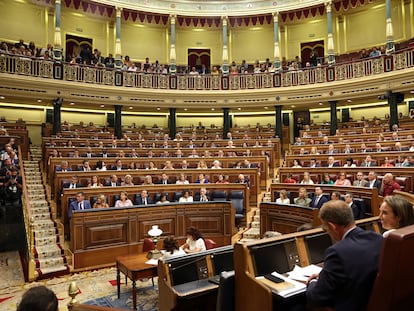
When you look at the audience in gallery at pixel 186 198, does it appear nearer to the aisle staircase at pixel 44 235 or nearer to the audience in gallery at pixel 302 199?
the audience in gallery at pixel 302 199

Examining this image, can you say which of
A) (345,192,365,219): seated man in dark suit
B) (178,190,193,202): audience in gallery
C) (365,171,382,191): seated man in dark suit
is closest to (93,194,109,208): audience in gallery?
(178,190,193,202): audience in gallery

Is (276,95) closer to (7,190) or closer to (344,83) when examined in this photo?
(344,83)

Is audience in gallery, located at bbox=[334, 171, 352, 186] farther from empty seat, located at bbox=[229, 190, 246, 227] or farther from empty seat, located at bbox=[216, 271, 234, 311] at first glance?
empty seat, located at bbox=[216, 271, 234, 311]

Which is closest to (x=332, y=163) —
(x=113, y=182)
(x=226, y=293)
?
(x=113, y=182)

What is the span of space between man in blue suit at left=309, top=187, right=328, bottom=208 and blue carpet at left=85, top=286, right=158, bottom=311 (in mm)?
3130

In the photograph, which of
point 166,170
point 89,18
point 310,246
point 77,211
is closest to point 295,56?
point 89,18

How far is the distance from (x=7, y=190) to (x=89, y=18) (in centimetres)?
1077

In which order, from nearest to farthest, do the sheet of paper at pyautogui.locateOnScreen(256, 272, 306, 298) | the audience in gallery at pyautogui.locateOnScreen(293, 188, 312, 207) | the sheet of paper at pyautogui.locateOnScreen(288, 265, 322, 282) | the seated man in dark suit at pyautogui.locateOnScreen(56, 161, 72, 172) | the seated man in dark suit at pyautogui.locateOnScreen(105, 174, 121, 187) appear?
1. the sheet of paper at pyautogui.locateOnScreen(256, 272, 306, 298)
2. the sheet of paper at pyautogui.locateOnScreen(288, 265, 322, 282)
3. the audience in gallery at pyautogui.locateOnScreen(293, 188, 312, 207)
4. the seated man in dark suit at pyautogui.locateOnScreen(105, 174, 121, 187)
5. the seated man in dark suit at pyautogui.locateOnScreen(56, 161, 72, 172)

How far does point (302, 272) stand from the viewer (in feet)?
7.71

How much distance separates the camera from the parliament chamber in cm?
300

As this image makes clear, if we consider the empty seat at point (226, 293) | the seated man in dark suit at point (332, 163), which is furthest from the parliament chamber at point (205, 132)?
the seated man in dark suit at point (332, 163)

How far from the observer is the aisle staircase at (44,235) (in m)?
5.41

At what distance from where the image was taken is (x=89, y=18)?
49.4 feet

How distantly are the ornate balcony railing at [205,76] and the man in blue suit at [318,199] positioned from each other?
725cm
